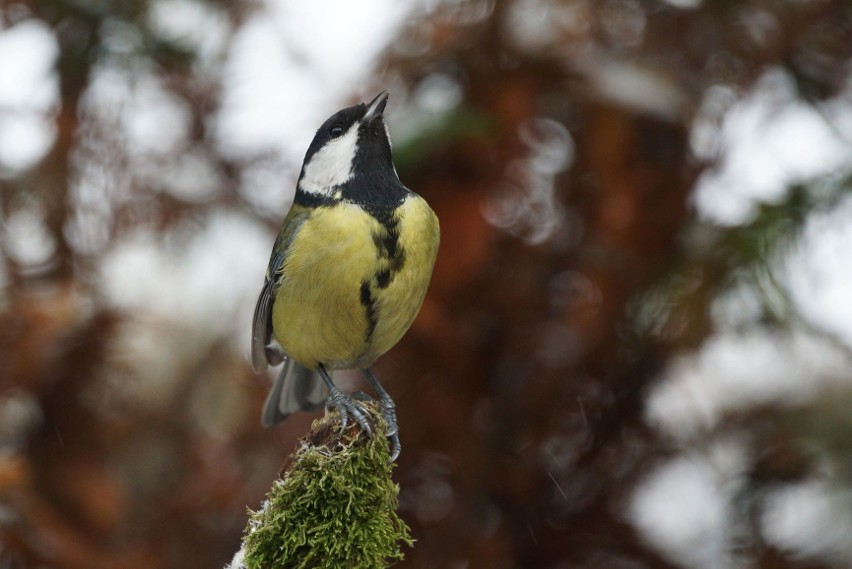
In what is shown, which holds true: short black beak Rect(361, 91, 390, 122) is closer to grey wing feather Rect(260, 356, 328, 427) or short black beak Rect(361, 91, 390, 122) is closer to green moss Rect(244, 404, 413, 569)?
grey wing feather Rect(260, 356, 328, 427)

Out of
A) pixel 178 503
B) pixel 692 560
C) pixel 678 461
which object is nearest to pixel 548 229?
pixel 678 461

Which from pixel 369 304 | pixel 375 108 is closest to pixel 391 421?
pixel 369 304

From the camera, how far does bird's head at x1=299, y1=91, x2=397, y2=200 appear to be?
283 cm

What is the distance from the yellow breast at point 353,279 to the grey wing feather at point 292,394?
353 mm

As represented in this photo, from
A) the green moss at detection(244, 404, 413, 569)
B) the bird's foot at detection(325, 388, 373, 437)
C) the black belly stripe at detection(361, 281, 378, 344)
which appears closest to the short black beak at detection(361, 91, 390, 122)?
the black belly stripe at detection(361, 281, 378, 344)

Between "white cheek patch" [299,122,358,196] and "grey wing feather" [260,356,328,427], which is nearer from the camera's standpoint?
"white cheek patch" [299,122,358,196]

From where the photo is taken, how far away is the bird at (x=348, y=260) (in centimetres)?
262

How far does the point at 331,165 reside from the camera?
2.89m

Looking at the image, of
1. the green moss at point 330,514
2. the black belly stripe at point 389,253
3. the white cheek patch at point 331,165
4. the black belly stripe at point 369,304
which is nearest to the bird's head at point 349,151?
the white cheek patch at point 331,165

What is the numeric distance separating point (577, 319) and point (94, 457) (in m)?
1.69

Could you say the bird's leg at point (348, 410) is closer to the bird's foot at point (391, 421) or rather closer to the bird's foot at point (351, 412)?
the bird's foot at point (351, 412)

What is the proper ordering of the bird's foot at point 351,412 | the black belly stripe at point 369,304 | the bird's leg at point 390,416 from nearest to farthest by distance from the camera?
the bird's foot at point 351,412
the bird's leg at point 390,416
the black belly stripe at point 369,304

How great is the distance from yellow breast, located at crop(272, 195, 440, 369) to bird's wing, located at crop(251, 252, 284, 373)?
9cm

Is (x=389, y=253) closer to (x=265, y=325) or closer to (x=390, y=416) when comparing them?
(x=390, y=416)
